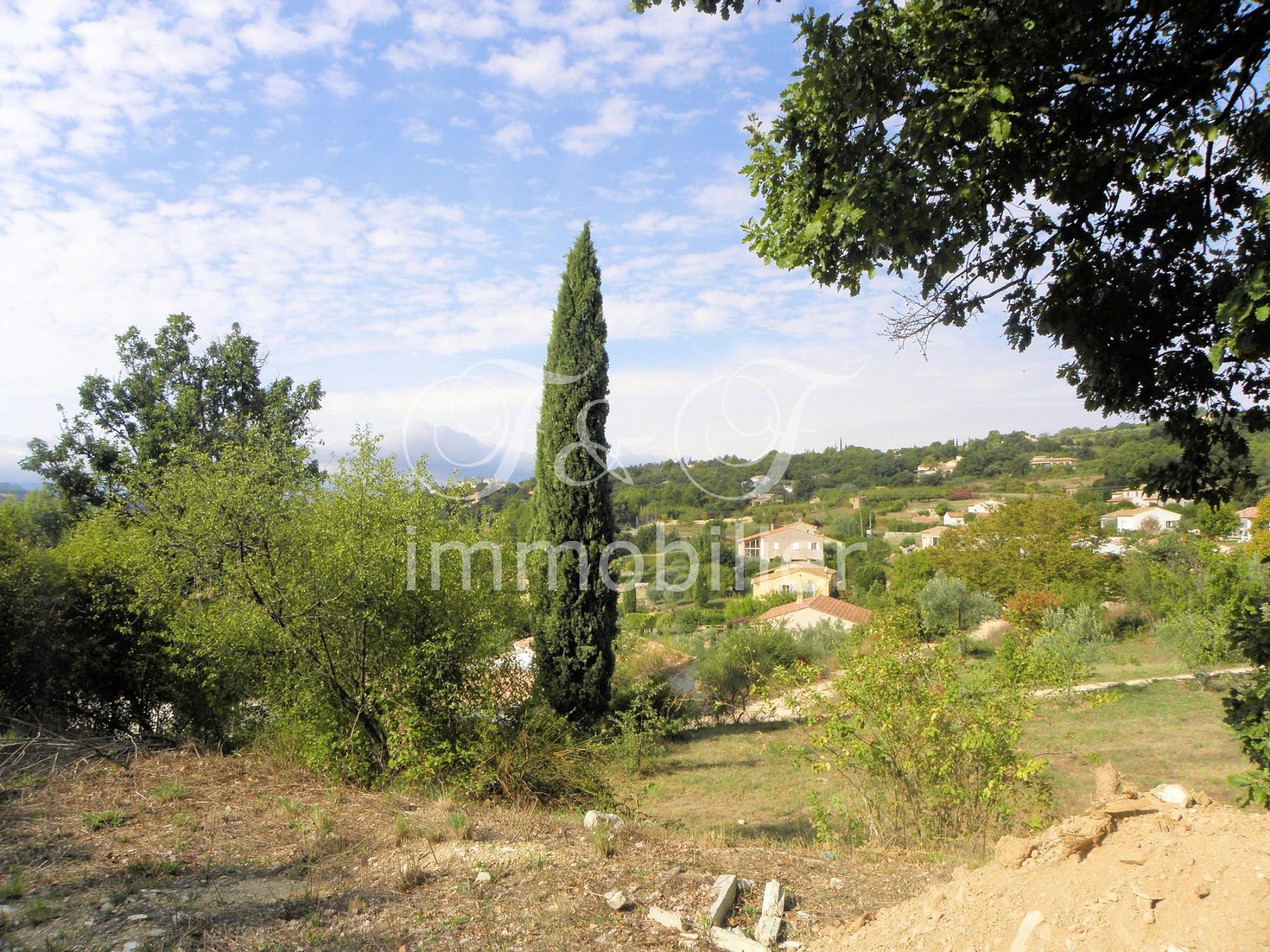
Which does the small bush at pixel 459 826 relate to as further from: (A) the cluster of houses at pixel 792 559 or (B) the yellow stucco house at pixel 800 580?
(B) the yellow stucco house at pixel 800 580

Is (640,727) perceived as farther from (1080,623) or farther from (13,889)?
(1080,623)

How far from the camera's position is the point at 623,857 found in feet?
13.8

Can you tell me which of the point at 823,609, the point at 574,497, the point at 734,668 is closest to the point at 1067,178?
the point at 574,497

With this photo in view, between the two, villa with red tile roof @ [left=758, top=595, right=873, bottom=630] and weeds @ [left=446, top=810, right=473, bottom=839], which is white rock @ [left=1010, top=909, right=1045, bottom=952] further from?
villa with red tile roof @ [left=758, top=595, right=873, bottom=630]

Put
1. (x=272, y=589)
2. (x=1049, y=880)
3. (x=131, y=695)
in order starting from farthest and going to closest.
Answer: (x=131, y=695)
(x=272, y=589)
(x=1049, y=880)

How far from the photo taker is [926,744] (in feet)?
16.6

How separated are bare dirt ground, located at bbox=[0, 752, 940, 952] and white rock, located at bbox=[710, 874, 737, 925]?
62mm

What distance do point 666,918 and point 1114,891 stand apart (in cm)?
187

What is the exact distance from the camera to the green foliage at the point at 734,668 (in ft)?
57.0

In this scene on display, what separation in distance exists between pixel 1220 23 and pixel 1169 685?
1916 centimetres

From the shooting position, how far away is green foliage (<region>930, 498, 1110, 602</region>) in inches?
1215

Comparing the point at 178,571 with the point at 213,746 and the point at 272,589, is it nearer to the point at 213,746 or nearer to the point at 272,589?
the point at 272,589

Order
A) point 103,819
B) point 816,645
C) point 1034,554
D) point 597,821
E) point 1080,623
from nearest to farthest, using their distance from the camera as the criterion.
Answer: point 103,819 < point 597,821 < point 816,645 < point 1080,623 < point 1034,554

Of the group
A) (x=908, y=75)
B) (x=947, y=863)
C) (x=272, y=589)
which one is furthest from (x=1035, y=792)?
(x=272, y=589)
